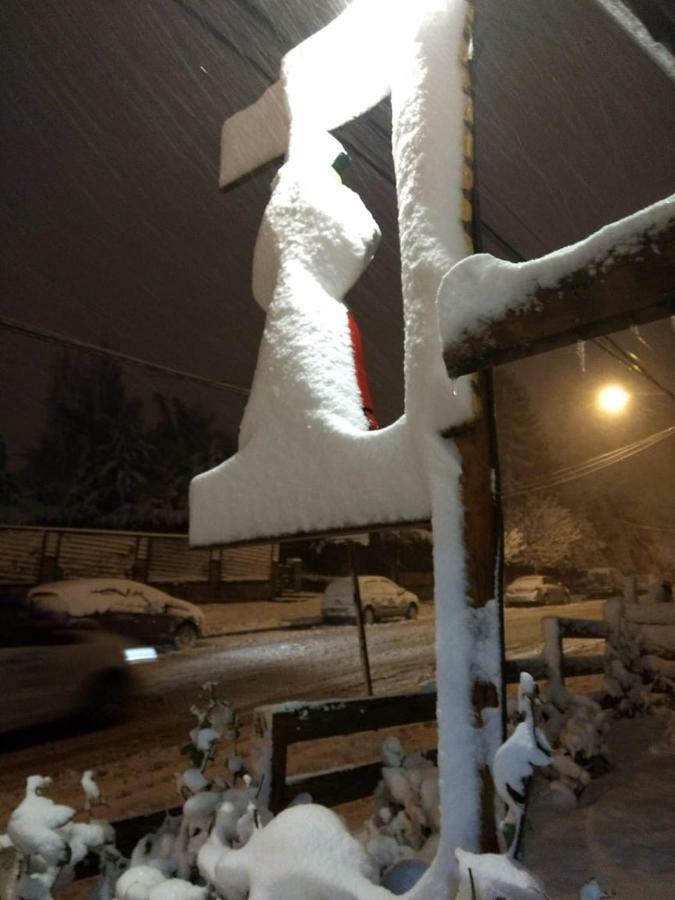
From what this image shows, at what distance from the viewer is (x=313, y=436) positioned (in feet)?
9.86

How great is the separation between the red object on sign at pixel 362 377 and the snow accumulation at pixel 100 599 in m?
13.3

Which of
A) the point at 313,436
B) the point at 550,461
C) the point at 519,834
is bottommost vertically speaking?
the point at 519,834

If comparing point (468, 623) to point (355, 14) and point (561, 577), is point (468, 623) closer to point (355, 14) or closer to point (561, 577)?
point (355, 14)

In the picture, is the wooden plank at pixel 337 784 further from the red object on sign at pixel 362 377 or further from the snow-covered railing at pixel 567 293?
the snow-covered railing at pixel 567 293

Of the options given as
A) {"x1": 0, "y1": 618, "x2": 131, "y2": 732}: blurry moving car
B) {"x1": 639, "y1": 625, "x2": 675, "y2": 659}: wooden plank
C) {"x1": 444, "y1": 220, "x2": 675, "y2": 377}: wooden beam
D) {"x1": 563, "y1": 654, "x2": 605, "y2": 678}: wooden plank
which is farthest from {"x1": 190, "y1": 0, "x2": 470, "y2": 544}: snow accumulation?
{"x1": 0, "y1": 618, "x2": 131, "y2": 732}: blurry moving car

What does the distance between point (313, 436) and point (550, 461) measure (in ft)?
124

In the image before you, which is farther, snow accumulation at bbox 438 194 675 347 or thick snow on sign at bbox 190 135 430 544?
thick snow on sign at bbox 190 135 430 544

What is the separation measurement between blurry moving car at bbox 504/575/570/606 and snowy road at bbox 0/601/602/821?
8.56m

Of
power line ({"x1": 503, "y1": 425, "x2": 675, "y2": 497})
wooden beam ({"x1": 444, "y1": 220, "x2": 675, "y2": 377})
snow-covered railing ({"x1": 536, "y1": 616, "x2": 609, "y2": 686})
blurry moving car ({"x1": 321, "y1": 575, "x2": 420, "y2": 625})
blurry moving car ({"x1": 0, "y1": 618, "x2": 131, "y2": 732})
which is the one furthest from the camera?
power line ({"x1": 503, "y1": 425, "x2": 675, "y2": 497})

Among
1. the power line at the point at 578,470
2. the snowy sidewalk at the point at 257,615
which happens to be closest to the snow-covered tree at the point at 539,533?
the power line at the point at 578,470

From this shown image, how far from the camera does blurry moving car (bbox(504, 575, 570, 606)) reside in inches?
1141

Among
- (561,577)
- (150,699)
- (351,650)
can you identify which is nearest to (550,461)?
Result: (561,577)

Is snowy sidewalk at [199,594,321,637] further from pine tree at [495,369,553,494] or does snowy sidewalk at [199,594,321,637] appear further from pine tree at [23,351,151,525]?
pine tree at [495,369,553,494]

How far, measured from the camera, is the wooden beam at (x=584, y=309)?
1.71 meters
